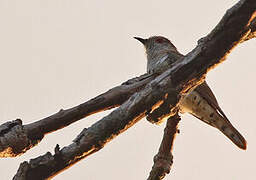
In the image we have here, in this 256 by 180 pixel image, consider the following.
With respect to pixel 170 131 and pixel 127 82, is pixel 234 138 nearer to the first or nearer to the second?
pixel 170 131

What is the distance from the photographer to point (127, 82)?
151 inches

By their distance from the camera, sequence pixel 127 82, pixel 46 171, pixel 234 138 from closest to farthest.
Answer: pixel 46 171
pixel 127 82
pixel 234 138

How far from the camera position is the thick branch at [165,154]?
3797 mm

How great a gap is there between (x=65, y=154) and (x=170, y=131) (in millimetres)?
1393

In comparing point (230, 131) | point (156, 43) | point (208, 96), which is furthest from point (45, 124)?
point (156, 43)

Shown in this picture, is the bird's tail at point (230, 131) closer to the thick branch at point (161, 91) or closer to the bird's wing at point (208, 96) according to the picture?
the bird's wing at point (208, 96)

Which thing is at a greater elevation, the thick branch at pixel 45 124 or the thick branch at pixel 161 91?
the thick branch at pixel 45 124

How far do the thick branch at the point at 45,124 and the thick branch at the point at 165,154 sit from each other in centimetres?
68

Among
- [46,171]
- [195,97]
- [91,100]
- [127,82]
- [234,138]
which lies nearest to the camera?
[46,171]

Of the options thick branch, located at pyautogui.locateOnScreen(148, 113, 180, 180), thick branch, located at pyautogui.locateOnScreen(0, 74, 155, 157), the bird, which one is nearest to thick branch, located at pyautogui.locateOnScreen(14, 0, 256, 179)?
thick branch, located at pyautogui.locateOnScreen(0, 74, 155, 157)

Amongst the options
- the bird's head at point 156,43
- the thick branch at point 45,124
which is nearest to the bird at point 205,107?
the thick branch at point 45,124

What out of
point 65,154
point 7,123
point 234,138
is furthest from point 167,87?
point 234,138

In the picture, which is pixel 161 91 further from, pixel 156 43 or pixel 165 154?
pixel 156 43

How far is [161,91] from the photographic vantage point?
319 centimetres
